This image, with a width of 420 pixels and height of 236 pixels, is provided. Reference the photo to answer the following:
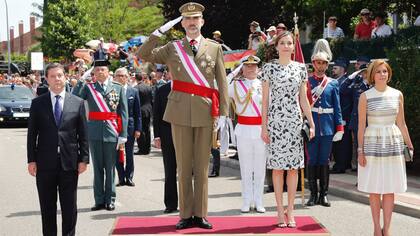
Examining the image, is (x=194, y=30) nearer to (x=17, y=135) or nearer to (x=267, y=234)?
(x=267, y=234)

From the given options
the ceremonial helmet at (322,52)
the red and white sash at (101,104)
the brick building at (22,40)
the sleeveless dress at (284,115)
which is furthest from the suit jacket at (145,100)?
the brick building at (22,40)

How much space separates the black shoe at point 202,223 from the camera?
25.7ft

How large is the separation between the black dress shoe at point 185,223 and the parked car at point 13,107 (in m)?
21.2

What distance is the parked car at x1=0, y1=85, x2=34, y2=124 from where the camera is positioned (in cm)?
2817

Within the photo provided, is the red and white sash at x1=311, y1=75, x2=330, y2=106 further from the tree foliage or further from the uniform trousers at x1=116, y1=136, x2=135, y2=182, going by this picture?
the tree foliage

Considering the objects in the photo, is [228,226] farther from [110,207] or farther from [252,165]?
[110,207]

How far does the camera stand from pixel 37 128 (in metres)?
7.20

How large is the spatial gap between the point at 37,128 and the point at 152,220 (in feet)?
6.31

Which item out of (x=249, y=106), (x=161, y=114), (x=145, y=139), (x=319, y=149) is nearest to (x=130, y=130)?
(x=161, y=114)

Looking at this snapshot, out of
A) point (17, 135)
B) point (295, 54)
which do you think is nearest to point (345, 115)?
point (295, 54)

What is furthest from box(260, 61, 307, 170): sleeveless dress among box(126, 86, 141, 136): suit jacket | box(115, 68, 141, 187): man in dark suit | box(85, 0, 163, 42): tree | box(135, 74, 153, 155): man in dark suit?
box(85, 0, 163, 42): tree

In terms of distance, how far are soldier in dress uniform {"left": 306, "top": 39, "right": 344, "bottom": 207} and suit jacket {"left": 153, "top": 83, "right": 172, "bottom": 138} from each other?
2.02 m

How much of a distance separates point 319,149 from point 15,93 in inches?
845

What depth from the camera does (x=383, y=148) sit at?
7695mm
